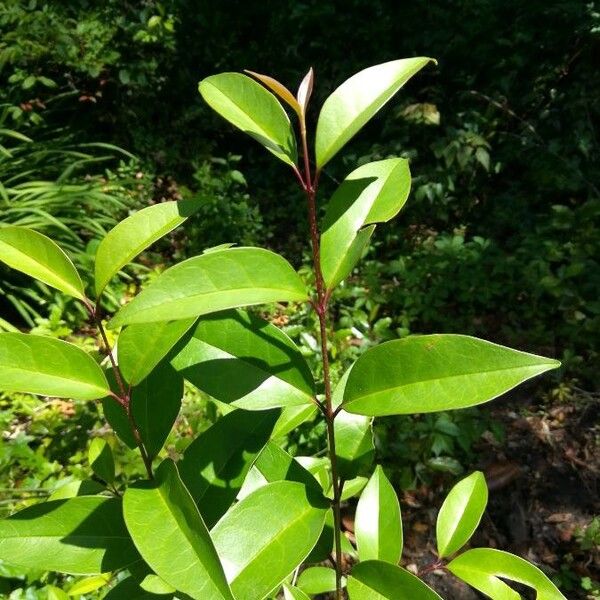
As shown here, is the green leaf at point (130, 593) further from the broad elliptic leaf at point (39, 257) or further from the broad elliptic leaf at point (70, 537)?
the broad elliptic leaf at point (39, 257)

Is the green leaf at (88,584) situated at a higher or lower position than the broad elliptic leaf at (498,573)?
lower

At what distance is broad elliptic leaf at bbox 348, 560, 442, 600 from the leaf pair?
1.47ft

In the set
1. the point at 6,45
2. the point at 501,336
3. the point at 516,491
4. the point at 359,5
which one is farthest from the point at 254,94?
the point at 6,45

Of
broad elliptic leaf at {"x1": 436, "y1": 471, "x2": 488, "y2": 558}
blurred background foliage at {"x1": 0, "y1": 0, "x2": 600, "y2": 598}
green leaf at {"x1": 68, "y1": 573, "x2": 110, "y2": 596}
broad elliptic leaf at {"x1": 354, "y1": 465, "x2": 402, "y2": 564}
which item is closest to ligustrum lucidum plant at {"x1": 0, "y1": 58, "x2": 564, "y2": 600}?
broad elliptic leaf at {"x1": 354, "y1": 465, "x2": 402, "y2": 564}

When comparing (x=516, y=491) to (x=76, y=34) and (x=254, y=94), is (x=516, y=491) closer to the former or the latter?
(x=254, y=94)

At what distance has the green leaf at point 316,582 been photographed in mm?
978

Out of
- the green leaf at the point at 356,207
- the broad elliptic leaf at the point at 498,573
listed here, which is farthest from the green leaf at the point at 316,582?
the green leaf at the point at 356,207

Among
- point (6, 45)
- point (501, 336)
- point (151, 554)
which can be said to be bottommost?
point (501, 336)

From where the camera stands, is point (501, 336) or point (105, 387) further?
point (501, 336)

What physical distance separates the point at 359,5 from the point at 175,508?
3.92 m

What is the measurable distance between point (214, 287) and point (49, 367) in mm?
194

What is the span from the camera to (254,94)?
60cm

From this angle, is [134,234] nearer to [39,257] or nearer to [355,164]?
[39,257]

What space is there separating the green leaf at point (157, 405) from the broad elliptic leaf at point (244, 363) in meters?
0.05
